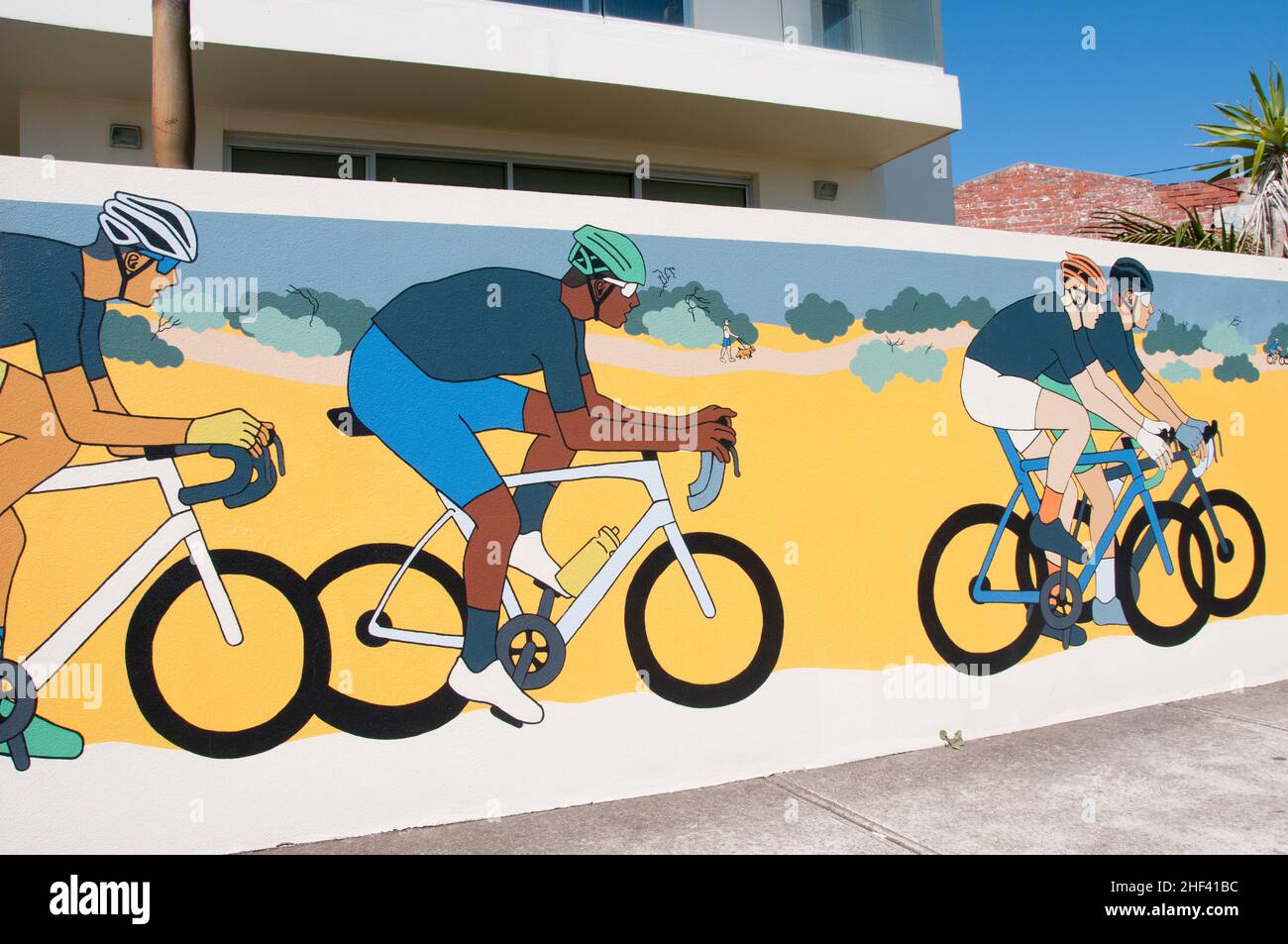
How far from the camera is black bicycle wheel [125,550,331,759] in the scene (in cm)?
419

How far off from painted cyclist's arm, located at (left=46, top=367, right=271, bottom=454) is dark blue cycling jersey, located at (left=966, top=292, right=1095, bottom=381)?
4.08 metres

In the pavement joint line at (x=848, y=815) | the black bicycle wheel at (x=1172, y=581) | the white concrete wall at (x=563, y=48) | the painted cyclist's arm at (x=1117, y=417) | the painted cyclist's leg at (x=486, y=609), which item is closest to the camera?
the pavement joint line at (x=848, y=815)

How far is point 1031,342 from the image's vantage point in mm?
6160

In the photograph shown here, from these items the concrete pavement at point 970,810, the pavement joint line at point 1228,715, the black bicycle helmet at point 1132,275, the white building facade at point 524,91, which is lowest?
the concrete pavement at point 970,810

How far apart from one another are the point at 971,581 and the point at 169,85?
16.6ft

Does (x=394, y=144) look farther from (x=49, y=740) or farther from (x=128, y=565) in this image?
(x=49, y=740)

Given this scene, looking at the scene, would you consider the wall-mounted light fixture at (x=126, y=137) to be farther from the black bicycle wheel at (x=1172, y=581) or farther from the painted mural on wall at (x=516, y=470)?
the black bicycle wheel at (x=1172, y=581)

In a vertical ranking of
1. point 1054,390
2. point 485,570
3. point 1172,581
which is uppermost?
point 1054,390

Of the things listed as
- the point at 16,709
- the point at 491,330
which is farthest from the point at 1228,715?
the point at 16,709

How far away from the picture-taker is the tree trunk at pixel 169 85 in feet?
15.6

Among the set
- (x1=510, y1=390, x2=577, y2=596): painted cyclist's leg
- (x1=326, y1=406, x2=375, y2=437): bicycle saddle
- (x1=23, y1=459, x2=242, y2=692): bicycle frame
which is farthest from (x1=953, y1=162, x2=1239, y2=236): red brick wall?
(x1=23, y1=459, x2=242, y2=692): bicycle frame

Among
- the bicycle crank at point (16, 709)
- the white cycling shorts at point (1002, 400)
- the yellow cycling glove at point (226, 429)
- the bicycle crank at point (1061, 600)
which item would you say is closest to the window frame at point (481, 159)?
the white cycling shorts at point (1002, 400)

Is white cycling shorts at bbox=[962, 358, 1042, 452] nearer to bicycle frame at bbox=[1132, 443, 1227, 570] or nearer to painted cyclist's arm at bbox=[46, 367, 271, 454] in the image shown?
bicycle frame at bbox=[1132, 443, 1227, 570]

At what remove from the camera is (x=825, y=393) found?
5.52 m
